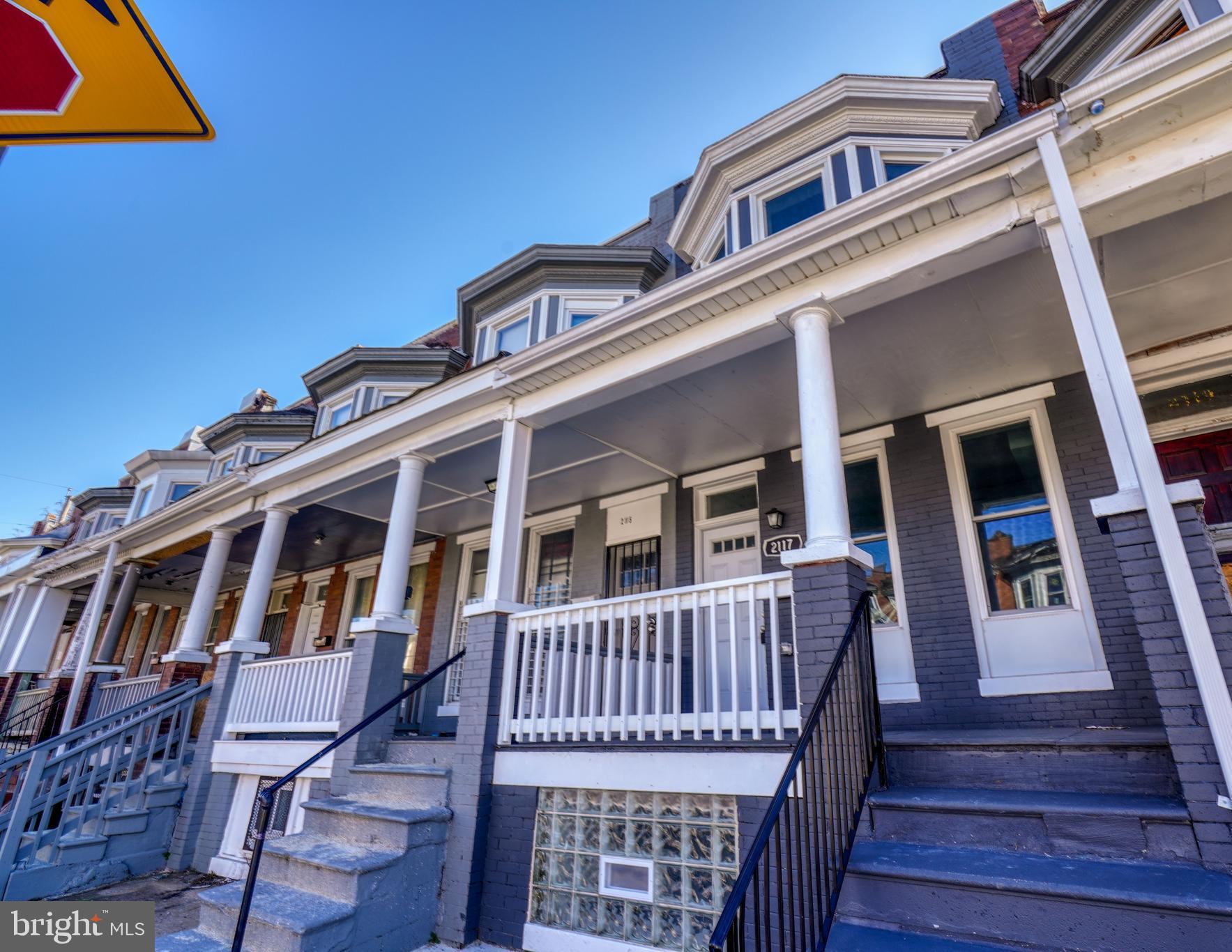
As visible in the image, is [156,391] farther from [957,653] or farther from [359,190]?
[957,653]

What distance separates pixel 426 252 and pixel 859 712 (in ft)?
41.2

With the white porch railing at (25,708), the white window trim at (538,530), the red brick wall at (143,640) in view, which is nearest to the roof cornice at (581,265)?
the white window trim at (538,530)

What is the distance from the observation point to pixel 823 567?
12.4 feet

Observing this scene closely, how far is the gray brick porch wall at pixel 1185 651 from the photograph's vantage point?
251 centimetres

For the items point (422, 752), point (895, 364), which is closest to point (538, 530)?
point (422, 752)

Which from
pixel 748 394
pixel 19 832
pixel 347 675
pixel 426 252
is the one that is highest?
pixel 426 252

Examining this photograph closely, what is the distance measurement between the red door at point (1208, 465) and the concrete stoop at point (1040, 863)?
2963 mm

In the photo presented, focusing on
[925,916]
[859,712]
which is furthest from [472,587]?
[925,916]

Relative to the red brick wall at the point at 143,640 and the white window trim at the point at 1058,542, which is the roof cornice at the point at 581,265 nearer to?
the white window trim at the point at 1058,542

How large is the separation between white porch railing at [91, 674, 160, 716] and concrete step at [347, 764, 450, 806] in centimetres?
623

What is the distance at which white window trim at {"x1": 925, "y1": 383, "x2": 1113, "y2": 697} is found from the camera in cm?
505

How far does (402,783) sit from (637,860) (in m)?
2.12

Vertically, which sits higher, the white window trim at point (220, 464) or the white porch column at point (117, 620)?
the white window trim at point (220, 464)

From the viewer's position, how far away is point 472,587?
32.8ft
